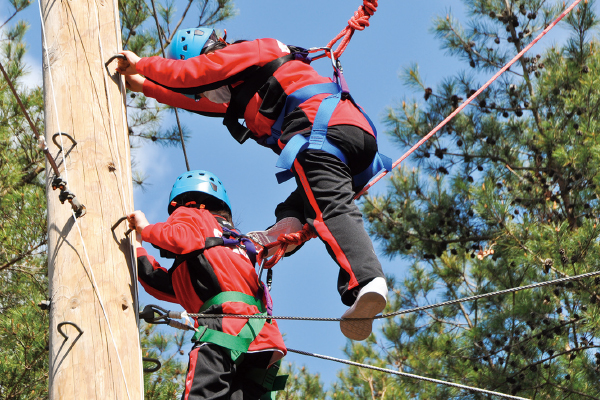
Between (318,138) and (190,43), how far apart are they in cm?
92

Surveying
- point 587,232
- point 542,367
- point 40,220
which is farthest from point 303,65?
point 542,367

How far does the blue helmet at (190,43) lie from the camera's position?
3.57 meters

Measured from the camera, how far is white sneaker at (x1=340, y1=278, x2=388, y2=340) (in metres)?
2.67

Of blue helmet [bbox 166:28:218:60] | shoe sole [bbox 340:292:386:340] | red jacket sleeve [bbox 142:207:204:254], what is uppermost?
blue helmet [bbox 166:28:218:60]

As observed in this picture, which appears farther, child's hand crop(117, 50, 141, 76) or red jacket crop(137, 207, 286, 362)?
red jacket crop(137, 207, 286, 362)

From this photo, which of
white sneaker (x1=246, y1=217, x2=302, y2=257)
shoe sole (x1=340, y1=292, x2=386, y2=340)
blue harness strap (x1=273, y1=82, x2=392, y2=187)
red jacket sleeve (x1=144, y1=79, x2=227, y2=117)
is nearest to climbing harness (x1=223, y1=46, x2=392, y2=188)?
blue harness strap (x1=273, y1=82, x2=392, y2=187)

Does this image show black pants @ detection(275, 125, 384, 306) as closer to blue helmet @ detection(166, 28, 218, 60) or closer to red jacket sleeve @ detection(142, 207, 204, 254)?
red jacket sleeve @ detection(142, 207, 204, 254)

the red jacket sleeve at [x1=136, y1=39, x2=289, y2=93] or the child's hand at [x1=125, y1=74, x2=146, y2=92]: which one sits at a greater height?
the child's hand at [x1=125, y1=74, x2=146, y2=92]

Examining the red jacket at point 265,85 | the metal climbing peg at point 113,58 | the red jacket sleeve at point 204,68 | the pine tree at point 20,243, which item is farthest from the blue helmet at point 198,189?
the pine tree at point 20,243

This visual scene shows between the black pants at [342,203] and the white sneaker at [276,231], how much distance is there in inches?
18.8

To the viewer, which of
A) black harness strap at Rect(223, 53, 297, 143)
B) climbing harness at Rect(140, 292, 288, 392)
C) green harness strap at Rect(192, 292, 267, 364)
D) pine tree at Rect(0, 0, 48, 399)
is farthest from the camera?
pine tree at Rect(0, 0, 48, 399)

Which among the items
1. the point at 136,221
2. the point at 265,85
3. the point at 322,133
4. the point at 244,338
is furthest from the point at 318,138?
the point at 244,338

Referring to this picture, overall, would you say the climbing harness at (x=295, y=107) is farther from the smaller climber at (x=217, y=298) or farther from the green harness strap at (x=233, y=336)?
the green harness strap at (x=233, y=336)

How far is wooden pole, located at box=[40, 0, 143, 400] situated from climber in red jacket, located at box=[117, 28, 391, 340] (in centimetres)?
22
